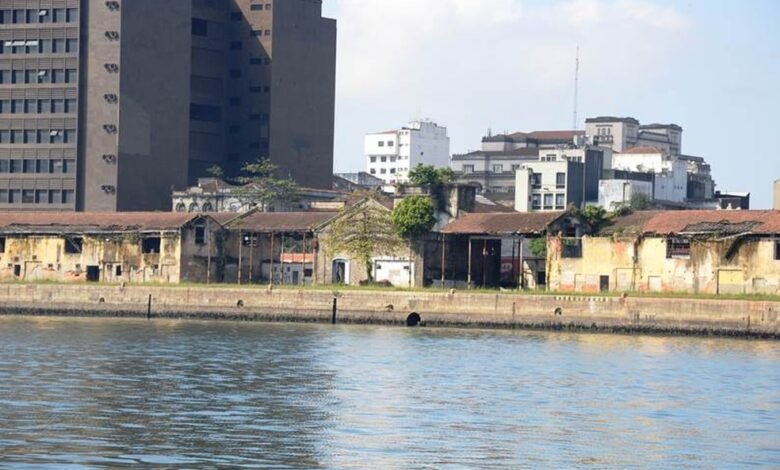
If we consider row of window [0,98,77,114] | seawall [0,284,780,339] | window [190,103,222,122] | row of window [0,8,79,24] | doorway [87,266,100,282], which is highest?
row of window [0,8,79,24]

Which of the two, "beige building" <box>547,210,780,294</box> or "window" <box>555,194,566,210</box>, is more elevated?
"window" <box>555,194,566,210</box>

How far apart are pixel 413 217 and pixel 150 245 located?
16397 millimetres

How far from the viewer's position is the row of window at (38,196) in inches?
5251

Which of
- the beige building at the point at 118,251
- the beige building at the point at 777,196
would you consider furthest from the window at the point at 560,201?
the beige building at the point at 118,251

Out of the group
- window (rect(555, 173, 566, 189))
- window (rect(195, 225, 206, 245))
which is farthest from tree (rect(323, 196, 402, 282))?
window (rect(555, 173, 566, 189))

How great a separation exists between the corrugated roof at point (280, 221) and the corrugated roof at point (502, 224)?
8.92 meters

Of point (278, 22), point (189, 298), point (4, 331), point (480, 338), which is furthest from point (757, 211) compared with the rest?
point (278, 22)

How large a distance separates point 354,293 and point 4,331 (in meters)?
17.6

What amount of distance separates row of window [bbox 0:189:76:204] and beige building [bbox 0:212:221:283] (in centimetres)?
2976

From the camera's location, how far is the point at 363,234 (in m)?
97.8

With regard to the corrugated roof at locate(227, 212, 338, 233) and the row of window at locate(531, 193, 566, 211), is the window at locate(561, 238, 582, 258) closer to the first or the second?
the corrugated roof at locate(227, 212, 338, 233)

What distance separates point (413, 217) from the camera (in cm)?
9556

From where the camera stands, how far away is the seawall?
241 feet

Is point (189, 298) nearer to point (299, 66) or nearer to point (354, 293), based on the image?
point (354, 293)
